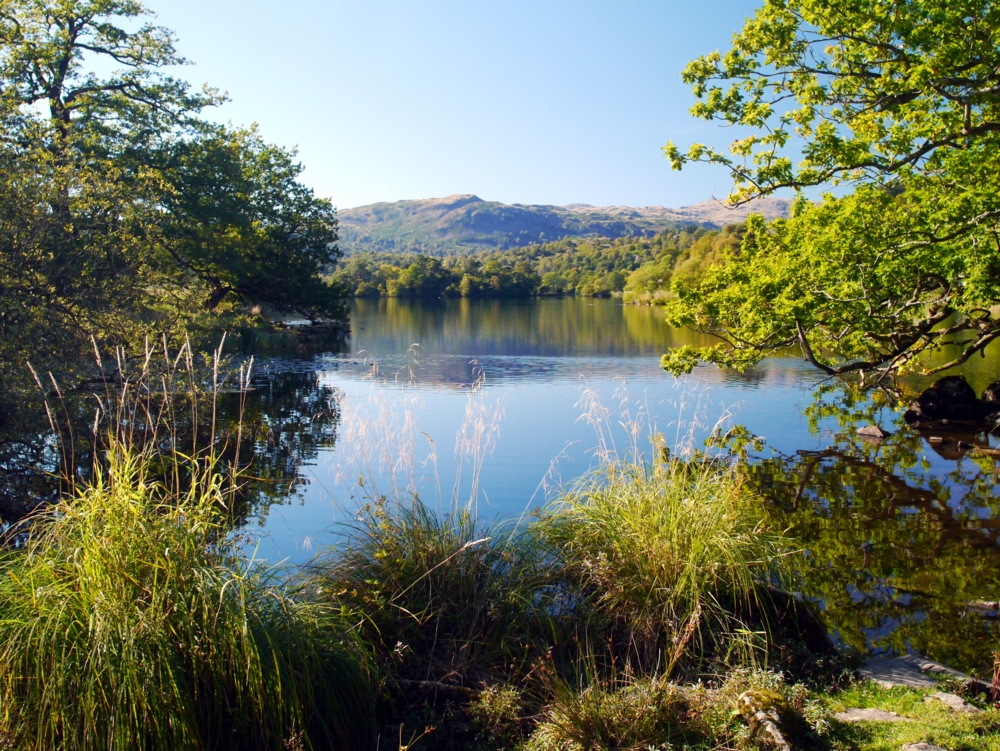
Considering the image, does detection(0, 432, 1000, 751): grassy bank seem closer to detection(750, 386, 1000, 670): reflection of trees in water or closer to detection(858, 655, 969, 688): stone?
detection(858, 655, 969, 688): stone

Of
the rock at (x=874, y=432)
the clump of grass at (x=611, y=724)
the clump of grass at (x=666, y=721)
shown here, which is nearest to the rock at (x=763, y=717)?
the clump of grass at (x=666, y=721)

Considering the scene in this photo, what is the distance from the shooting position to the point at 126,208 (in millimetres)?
13438

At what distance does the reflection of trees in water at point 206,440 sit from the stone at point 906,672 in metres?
4.97

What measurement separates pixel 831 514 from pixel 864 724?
6764 mm

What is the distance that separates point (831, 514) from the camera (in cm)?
1047

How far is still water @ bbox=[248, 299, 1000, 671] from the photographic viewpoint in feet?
22.7

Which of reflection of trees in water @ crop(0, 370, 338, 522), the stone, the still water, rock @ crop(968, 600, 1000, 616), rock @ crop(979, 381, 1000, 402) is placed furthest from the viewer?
rock @ crop(979, 381, 1000, 402)

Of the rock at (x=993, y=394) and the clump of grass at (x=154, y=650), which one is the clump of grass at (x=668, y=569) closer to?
the clump of grass at (x=154, y=650)

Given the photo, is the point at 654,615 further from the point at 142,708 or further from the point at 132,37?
the point at 132,37

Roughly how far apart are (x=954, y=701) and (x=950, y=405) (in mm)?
15639

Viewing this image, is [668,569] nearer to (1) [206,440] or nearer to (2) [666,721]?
(2) [666,721]

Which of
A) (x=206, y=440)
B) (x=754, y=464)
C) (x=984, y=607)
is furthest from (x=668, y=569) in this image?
(x=206, y=440)

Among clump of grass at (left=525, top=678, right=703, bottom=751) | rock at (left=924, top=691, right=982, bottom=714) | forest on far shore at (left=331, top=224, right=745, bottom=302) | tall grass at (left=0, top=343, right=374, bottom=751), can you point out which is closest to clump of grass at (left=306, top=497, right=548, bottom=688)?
tall grass at (left=0, top=343, right=374, bottom=751)

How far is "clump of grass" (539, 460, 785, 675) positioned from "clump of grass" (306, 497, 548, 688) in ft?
1.73
